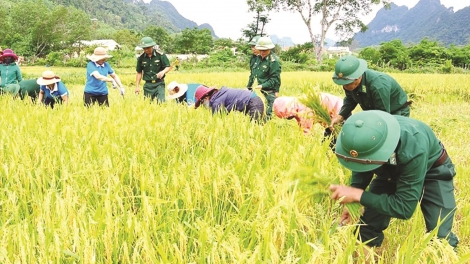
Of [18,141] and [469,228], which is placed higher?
[18,141]

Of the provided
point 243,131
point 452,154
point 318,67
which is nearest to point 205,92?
point 243,131

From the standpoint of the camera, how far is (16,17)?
1896 inches

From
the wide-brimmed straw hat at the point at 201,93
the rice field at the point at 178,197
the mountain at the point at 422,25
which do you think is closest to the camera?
the rice field at the point at 178,197

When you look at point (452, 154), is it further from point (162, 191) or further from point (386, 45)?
point (386, 45)

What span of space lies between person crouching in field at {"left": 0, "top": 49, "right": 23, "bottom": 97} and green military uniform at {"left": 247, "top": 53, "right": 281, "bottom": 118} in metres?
3.61

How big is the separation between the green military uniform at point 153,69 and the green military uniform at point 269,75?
151cm

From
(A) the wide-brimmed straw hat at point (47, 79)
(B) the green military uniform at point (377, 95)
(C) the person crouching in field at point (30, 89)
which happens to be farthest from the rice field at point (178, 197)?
(C) the person crouching in field at point (30, 89)

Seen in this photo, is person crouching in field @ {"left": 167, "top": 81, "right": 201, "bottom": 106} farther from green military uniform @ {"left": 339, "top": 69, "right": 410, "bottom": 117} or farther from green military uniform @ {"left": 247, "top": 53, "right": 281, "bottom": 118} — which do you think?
green military uniform @ {"left": 339, "top": 69, "right": 410, "bottom": 117}

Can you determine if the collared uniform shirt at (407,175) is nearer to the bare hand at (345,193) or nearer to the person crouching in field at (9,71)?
the bare hand at (345,193)

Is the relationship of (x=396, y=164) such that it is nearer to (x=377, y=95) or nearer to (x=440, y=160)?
(x=440, y=160)

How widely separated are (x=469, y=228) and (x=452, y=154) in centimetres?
197

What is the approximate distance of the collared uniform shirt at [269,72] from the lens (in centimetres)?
483

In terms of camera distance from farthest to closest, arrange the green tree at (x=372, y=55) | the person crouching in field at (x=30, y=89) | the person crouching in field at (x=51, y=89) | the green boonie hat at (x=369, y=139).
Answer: the green tree at (x=372, y=55), the person crouching in field at (x=30, y=89), the person crouching in field at (x=51, y=89), the green boonie hat at (x=369, y=139)

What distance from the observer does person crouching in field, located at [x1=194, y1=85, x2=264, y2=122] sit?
4148mm
